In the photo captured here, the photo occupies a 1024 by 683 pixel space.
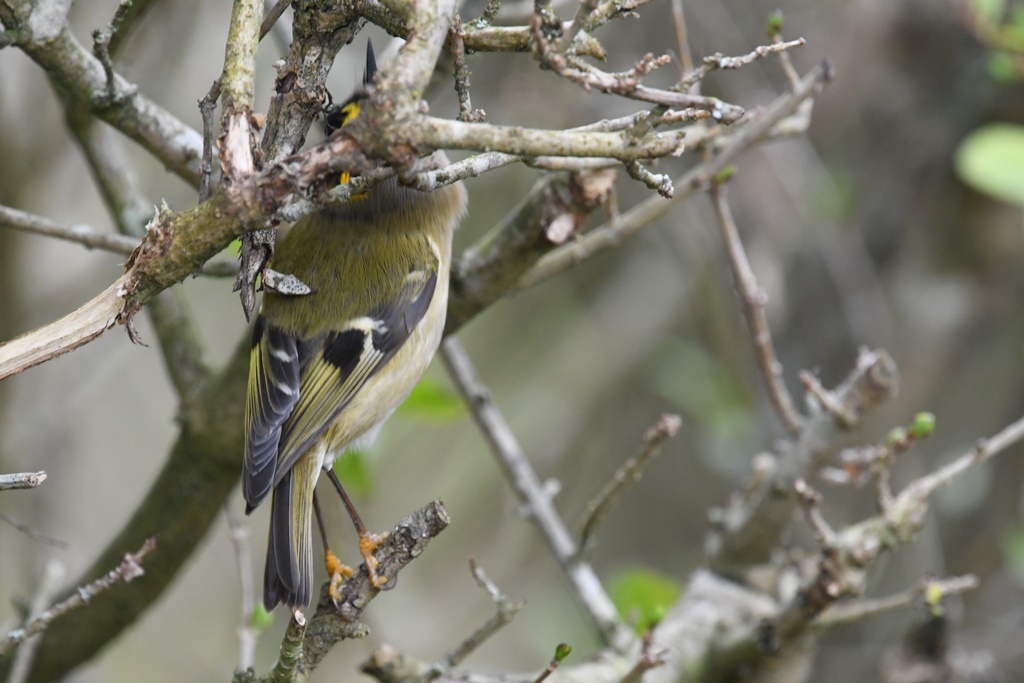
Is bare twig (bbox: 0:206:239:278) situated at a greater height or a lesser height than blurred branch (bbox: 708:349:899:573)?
greater

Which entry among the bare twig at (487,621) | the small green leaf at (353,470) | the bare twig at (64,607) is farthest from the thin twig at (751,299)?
the bare twig at (64,607)

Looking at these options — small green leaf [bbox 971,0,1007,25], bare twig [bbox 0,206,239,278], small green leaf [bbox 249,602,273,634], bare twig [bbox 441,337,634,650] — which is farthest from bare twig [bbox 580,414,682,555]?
small green leaf [bbox 971,0,1007,25]

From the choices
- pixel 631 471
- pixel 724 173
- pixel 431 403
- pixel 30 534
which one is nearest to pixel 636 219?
pixel 724 173

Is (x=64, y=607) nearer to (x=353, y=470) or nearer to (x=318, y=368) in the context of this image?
(x=318, y=368)

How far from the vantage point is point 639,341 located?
179 inches

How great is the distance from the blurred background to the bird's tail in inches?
38.3

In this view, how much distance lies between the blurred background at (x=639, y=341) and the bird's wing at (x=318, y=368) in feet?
3.24

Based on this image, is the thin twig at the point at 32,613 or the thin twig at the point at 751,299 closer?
the thin twig at the point at 32,613

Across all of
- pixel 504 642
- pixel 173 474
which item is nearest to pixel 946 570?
pixel 504 642

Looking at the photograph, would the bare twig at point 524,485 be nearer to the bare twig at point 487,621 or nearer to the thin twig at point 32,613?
the bare twig at point 487,621

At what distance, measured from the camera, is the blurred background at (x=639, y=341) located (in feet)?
12.0

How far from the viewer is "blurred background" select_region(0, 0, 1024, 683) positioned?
12.0ft

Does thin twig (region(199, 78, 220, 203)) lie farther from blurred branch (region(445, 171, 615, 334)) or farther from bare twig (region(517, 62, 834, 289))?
bare twig (region(517, 62, 834, 289))

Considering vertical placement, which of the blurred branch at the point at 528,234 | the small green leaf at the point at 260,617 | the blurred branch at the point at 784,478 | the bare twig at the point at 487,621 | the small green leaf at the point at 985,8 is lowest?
the bare twig at the point at 487,621
